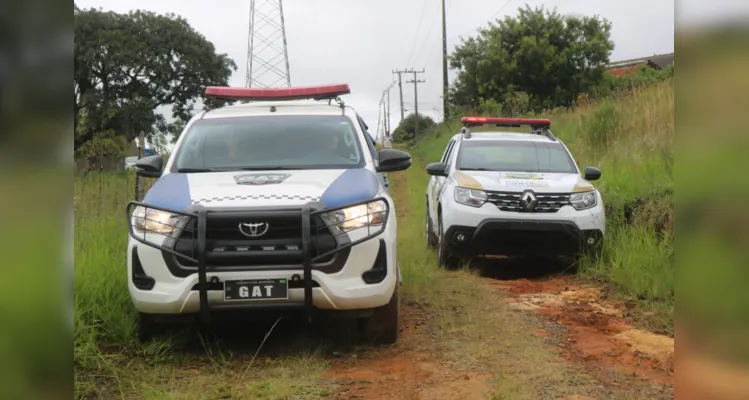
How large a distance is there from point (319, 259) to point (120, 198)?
13.0 feet

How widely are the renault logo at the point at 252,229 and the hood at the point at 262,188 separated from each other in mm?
123

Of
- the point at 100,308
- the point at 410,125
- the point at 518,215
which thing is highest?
the point at 410,125

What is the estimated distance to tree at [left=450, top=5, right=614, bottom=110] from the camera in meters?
26.5

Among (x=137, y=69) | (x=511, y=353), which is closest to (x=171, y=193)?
(x=511, y=353)

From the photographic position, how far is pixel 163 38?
106 feet

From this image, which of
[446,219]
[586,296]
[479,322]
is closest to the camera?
[479,322]

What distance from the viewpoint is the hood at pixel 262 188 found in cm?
391

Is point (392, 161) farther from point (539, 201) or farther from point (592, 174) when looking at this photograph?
point (592, 174)

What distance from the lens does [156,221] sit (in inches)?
152

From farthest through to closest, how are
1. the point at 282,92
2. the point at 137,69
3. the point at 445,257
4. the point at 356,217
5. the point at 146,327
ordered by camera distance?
the point at 137,69, the point at 445,257, the point at 282,92, the point at 146,327, the point at 356,217

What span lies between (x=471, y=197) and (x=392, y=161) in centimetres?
215

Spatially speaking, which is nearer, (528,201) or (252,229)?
(252,229)

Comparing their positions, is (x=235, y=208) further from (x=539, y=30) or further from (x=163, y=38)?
(x=163, y=38)
